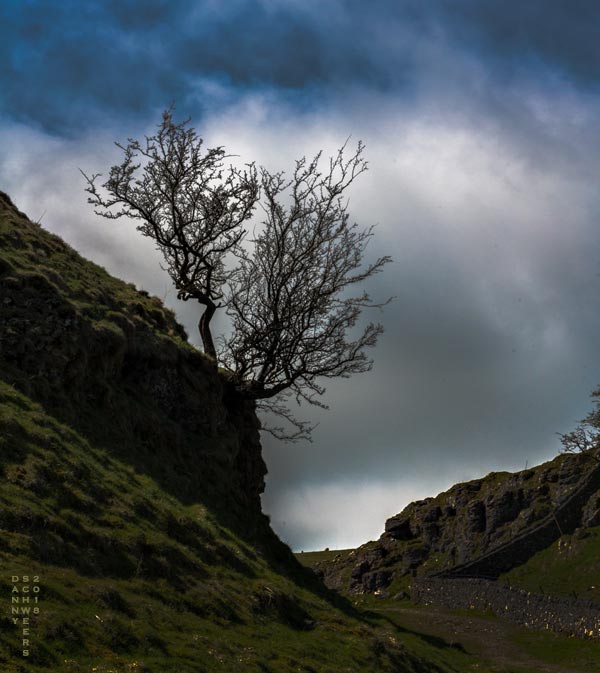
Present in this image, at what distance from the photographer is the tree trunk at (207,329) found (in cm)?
3256

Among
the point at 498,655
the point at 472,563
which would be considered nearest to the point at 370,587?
the point at 472,563

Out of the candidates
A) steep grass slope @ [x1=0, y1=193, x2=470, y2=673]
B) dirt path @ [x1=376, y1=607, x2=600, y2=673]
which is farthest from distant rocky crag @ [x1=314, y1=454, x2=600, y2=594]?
steep grass slope @ [x1=0, y1=193, x2=470, y2=673]

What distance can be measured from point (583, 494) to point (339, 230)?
166 feet

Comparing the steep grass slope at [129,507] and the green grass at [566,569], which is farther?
the green grass at [566,569]

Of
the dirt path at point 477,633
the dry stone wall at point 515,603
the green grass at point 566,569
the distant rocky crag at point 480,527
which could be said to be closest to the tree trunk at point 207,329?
the dirt path at point 477,633

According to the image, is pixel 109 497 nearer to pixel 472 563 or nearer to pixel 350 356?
pixel 350 356

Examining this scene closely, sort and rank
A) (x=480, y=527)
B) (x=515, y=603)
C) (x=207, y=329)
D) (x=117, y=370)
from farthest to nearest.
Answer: (x=480, y=527)
(x=515, y=603)
(x=207, y=329)
(x=117, y=370)

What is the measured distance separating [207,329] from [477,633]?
95.6 ft

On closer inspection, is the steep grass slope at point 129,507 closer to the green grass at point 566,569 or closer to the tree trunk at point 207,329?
the tree trunk at point 207,329

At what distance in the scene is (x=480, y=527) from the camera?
7812 centimetres

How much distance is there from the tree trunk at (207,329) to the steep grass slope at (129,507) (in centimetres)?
131

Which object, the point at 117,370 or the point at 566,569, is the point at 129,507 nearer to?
the point at 117,370

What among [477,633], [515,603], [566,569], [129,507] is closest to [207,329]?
[129,507]

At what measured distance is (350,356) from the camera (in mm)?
31375
